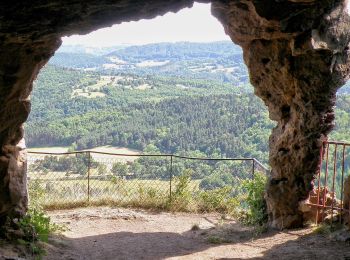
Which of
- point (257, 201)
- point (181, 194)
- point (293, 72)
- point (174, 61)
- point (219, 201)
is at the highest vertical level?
point (174, 61)

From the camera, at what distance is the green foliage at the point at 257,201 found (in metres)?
10.4

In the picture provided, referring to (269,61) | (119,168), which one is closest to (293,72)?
(269,61)

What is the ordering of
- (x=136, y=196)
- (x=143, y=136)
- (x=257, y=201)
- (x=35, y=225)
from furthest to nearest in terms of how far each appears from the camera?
(x=143, y=136)
(x=136, y=196)
(x=257, y=201)
(x=35, y=225)

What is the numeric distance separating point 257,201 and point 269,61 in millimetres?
3119

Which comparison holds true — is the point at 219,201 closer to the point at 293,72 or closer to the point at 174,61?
the point at 293,72

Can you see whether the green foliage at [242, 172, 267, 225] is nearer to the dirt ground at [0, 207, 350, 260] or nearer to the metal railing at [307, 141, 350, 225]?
the dirt ground at [0, 207, 350, 260]

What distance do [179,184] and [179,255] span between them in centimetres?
445

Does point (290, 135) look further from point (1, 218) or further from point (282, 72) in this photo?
point (1, 218)

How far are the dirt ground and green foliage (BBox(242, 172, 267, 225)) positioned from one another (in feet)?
1.04

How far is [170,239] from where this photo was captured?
397 inches

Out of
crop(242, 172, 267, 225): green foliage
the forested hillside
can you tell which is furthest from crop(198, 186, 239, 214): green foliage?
the forested hillside

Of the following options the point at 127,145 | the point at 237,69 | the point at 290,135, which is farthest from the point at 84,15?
the point at 237,69

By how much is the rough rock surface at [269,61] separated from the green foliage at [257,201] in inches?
15.2

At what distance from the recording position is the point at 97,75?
2468 inches
